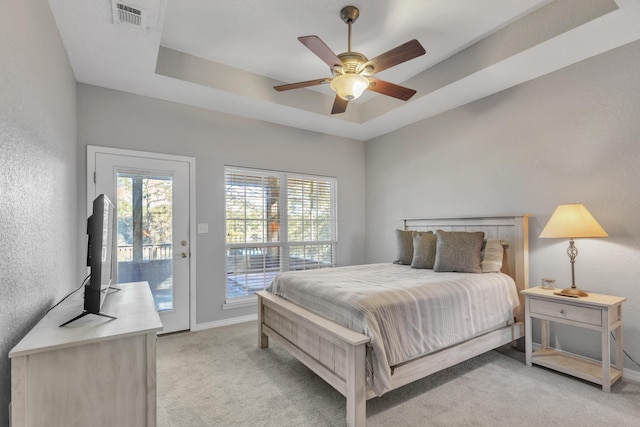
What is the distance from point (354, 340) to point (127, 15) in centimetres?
263

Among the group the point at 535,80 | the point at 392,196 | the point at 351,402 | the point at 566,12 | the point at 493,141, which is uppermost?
the point at 566,12

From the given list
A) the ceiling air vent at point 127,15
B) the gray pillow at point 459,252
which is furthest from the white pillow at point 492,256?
the ceiling air vent at point 127,15

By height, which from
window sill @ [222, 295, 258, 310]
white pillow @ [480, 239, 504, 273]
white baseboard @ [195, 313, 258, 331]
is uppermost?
white pillow @ [480, 239, 504, 273]

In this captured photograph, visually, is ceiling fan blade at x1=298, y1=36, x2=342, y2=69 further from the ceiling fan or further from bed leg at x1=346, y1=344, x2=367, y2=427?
bed leg at x1=346, y1=344, x2=367, y2=427

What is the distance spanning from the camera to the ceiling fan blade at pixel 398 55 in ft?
6.68

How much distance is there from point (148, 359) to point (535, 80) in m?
3.80

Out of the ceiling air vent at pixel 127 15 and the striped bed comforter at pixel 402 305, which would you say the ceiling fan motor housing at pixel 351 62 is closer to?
the ceiling air vent at pixel 127 15

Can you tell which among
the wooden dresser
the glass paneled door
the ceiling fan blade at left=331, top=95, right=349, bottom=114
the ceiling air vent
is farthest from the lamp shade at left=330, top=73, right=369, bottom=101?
the glass paneled door

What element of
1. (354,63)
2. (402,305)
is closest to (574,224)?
(402,305)

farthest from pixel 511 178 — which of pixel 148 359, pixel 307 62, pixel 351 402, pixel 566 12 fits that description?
pixel 148 359

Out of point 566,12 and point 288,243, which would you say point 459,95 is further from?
point 288,243

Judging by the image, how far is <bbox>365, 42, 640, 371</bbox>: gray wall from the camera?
96.6 inches

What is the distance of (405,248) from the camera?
3686mm

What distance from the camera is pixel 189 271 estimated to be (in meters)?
3.58
